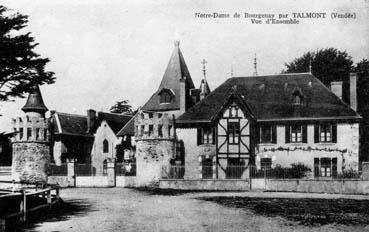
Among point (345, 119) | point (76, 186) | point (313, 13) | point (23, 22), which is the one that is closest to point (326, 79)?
point (345, 119)

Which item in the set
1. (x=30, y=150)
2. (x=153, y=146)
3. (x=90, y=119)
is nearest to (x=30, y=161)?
(x=30, y=150)

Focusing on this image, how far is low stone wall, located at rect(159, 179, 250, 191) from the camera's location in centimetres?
2812

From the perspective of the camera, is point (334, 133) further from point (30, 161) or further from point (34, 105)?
point (34, 105)

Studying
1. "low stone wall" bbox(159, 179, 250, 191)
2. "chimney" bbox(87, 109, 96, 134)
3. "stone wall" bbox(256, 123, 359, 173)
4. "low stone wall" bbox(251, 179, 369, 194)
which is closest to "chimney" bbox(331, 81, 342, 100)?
"stone wall" bbox(256, 123, 359, 173)

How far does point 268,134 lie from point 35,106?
728 inches

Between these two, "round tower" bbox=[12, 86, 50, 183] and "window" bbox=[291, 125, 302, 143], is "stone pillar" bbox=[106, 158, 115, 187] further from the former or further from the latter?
"window" bbox=[291, 125, 302, 143]

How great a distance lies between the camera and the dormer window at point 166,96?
43156 millimetres

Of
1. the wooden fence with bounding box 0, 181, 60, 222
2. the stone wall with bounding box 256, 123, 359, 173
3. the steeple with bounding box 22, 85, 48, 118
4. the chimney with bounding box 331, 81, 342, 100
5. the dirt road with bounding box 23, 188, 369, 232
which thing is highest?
the chimney with bounding box 331, 81, 342, 100

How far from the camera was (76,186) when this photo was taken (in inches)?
1296

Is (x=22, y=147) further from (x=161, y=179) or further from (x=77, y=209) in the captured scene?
(x=77, y=209)

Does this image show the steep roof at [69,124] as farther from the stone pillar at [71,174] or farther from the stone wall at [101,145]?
the stone pillar at [71,174]

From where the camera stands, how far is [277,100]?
114 ft

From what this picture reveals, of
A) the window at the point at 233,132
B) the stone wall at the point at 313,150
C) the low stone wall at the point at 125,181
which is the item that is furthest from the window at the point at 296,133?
the low stone wall at the point at 125,181

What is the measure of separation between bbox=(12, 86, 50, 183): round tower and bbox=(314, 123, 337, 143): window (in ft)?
60.1
